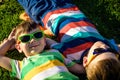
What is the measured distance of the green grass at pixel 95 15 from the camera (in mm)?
6027

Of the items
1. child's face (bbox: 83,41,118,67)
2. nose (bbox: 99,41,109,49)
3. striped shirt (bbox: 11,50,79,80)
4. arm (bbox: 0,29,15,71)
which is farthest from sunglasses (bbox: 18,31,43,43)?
nose (bbox: 99,41,109,49)

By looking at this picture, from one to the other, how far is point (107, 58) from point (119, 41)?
137 centimetres

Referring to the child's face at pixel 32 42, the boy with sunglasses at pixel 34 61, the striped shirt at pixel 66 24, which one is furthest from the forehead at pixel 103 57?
the child's face at pixel 32 42

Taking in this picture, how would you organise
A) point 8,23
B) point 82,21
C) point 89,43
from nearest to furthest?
point 89,43 < point 82,21 < point 8,23

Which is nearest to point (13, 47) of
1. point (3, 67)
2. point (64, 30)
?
point (3, 67)

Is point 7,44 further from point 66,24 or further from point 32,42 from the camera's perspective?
point 66,24

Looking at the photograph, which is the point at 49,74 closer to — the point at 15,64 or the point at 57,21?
the point at 15,64

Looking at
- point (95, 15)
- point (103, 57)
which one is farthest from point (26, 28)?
point (95, 15)

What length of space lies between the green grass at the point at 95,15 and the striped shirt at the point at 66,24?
0.26 meters

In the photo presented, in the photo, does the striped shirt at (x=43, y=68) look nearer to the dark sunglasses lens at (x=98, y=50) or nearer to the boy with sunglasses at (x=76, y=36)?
the boy with sunglasses at (x=76, y=36)

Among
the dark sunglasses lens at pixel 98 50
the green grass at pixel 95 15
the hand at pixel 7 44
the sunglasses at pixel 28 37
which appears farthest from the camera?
the green grass at pixel 95 15

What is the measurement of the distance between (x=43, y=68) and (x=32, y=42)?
0.39 meters

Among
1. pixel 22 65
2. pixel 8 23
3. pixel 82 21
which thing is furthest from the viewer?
pixel 8 23

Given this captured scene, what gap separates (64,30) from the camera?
5594 mm
